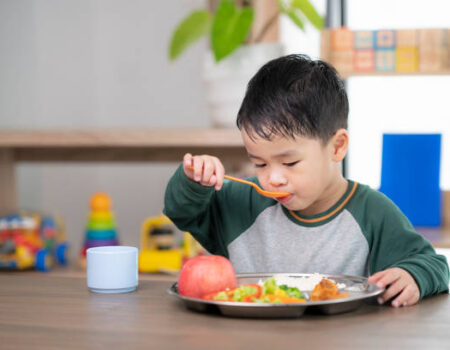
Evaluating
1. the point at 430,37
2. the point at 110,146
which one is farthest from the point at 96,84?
the point at 430,37

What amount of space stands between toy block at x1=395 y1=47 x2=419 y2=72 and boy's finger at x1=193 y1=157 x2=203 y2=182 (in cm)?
116

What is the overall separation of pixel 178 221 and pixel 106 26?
174 cm

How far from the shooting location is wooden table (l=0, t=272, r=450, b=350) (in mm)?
666

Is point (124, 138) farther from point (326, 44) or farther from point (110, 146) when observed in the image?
point (326, 44)

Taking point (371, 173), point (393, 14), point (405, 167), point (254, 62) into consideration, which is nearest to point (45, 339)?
point (254, 62)

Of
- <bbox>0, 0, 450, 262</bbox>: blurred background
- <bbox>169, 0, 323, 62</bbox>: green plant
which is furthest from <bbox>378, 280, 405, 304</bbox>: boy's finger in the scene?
<bbox>0, 0, 450, 262</bbox>: blurred background

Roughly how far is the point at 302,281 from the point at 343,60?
1.23 metres

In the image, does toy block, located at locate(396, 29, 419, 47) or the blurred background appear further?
the blurred background

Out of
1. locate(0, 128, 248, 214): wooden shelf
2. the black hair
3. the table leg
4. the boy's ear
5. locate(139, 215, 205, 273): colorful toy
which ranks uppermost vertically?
the black hair

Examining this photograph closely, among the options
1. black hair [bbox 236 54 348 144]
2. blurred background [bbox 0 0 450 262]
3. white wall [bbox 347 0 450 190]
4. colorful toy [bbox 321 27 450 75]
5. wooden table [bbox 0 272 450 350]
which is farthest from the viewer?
blurred background [bbox 0 0 450 262]

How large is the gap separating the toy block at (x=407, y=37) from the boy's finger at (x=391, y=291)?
1.26 meters

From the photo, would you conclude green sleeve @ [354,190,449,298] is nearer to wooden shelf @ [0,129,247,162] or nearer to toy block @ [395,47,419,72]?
wooden shelf @ [0,129,247,162]

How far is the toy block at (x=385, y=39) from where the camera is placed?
198 cm

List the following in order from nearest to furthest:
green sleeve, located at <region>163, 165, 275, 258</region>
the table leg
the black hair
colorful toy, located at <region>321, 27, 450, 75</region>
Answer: the black hair < green sleeve, located at <region>163, 165, 275, 258</region> < colorful toy, located at <region>321, 27, 450, 75</region> < the table leg
